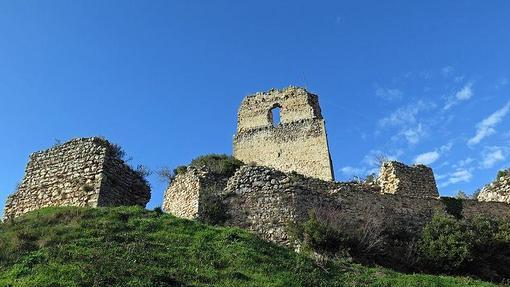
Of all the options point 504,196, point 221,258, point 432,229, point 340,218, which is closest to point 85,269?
point 221,258

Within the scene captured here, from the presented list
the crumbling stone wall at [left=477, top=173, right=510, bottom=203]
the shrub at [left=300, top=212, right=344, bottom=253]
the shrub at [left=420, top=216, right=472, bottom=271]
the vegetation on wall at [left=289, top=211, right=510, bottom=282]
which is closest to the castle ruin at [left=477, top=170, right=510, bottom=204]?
the crumbling stone wall at [left=477, top=173, right=510, bottom=203]

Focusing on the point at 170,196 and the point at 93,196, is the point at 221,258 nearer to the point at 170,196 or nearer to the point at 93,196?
the point at 93,196

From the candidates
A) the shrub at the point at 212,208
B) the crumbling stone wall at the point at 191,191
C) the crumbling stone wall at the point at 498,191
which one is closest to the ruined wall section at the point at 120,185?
the crumbling stone wall at the point at 191,191

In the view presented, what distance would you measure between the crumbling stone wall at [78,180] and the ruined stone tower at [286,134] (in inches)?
611

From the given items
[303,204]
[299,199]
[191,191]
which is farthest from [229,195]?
[303,204]

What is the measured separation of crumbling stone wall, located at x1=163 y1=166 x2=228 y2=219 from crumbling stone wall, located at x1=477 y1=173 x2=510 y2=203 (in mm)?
10907

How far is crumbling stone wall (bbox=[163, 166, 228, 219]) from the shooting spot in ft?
62.0

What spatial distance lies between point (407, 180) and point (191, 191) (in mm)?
9645

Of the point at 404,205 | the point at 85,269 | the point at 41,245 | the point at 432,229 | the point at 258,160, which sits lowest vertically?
the point at 85,269

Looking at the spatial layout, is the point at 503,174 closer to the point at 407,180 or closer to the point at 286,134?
the point at 407,180

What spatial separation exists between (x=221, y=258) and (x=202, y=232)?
6.43 feet

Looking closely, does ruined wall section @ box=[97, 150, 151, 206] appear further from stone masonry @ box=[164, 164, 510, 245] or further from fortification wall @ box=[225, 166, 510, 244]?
fortification wall @ box=[225, 166, 510, 244]

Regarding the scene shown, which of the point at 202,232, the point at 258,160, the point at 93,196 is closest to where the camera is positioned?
the point at 202,232

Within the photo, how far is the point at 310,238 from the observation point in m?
16.4
